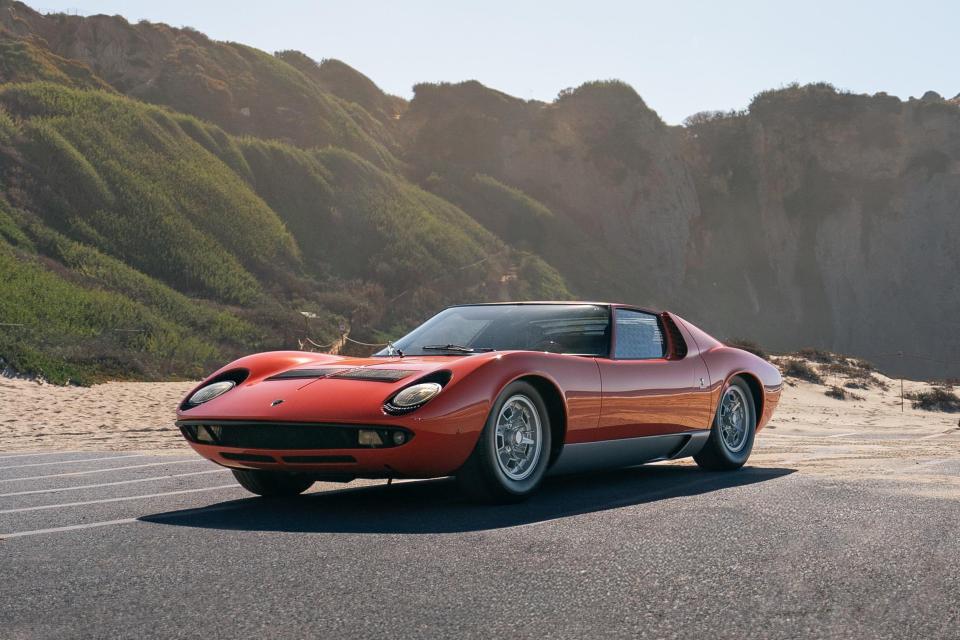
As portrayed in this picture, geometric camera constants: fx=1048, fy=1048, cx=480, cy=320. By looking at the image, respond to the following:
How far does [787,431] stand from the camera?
16.3m

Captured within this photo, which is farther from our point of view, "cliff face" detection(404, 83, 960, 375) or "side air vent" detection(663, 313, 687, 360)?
"cliff face" detection(404, 83, 960, 375)

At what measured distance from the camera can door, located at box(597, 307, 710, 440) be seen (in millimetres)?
6680

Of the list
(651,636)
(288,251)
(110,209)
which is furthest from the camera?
(288,251)

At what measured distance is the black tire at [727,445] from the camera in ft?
25.8

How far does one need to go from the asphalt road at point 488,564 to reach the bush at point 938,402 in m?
20.4

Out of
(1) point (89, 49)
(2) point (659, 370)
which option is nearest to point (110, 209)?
(1) point (89, 49)

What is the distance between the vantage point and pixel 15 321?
24.1 metres

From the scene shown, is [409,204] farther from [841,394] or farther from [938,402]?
[938,402]

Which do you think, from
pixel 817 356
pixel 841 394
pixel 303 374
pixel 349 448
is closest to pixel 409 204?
pixel 817 356

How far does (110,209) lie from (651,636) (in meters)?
34.9

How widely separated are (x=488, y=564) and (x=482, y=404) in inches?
61.7

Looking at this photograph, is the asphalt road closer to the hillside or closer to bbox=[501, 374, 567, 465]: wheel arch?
bbox=[501, 374, 567, 465]: wheel arch

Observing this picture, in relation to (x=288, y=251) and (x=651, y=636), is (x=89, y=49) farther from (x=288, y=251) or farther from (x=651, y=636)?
(x=651, y=636)

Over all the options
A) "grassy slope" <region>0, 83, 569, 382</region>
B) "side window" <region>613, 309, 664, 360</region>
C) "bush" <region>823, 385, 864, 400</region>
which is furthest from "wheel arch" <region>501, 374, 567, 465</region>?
"bush" <region>823, 385, 864, 400</region>
